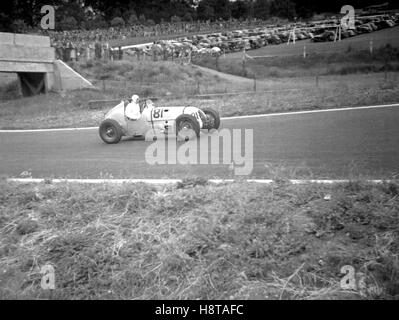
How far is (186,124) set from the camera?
905cm

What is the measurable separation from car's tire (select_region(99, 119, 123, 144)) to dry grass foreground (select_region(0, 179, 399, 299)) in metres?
4.54

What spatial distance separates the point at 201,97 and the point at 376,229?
522 inches

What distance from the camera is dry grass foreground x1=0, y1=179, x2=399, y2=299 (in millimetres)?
3654

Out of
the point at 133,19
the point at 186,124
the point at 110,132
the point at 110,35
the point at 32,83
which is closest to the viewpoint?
the point at 186,124

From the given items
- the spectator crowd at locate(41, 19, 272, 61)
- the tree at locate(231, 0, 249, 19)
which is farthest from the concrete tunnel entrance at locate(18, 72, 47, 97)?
the tree at locate(231, 0, 249, 19)

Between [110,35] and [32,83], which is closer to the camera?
[32,83]

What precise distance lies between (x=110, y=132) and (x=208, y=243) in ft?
20.7

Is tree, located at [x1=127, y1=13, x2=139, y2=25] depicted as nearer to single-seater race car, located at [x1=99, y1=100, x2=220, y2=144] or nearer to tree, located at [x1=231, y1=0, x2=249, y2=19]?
tree, located at [x1=231, y1=0, x2=249, y2=19]

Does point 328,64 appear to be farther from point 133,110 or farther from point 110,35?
point 110,35

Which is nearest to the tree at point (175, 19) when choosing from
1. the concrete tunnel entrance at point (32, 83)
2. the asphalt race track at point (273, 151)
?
the concrete tunnel entrance at point (32, 83)

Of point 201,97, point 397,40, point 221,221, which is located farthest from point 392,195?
point 397,40

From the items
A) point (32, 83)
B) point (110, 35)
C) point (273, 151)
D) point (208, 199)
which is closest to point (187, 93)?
point (32, 83)

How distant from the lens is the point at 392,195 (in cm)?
453

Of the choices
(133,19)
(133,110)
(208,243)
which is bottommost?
(208,243)
